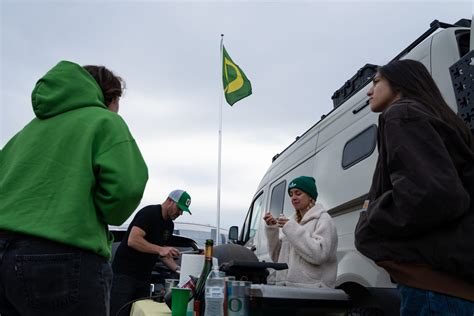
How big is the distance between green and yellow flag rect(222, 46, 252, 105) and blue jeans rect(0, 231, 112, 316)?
8.30 metres

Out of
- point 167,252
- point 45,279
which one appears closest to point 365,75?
point 167,252

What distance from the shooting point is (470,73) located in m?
2.02

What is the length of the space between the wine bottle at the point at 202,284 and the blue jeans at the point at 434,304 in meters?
0.88

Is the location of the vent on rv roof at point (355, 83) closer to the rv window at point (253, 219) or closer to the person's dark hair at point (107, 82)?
the person's dark hair at point (107, 82)

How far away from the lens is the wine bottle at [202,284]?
201cm

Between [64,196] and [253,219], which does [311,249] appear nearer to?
[64,196]

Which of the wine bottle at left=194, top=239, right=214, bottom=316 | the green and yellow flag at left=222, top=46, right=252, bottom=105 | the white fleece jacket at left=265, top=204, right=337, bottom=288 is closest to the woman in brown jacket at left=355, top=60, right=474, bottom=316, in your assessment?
the wine bottle at left=194, top=239, right=214, bottom=316

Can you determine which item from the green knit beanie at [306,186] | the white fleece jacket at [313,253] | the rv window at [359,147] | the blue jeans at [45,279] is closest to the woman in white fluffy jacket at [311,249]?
the white fleece jacket at [313,253]

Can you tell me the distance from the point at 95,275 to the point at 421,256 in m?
1.18

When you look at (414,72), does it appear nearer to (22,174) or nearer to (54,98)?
(54,98)

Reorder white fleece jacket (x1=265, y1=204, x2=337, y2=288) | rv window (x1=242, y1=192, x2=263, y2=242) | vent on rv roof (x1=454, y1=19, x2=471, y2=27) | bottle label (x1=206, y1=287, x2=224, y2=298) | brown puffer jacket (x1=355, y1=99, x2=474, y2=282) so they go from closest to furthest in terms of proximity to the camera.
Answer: brown puffer jacket (x1=355, y1=99, x2=474, y2=282)
bottle label (x1=206, y1=287, x2=224, y2=298)
vent on rv roof (x1=454, y1=19, x2=471, y2=27)
white fleece jacket (x1=265, y1=204, x2=337, y2=288)
rv window (x1=242, y1=192, x2=263, y2=242)

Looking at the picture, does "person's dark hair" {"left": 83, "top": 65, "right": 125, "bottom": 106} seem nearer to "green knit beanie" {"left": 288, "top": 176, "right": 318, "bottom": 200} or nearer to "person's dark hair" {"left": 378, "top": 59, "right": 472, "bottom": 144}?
"person's dark hair" {"left": 378, "top": 59, "right": 472, "bottom": 144}

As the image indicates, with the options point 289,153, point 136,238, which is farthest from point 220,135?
point 136,238

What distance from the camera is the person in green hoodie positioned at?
1598mm
